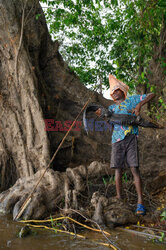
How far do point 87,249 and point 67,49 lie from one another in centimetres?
903

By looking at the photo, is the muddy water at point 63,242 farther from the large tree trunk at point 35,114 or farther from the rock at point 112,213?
the large tree trunk at point 35,114

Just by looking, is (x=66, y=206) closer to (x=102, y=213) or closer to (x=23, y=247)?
(x=102, y=213)

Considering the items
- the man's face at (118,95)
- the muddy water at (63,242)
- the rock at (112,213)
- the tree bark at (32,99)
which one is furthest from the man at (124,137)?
the tree bark at (32,99)

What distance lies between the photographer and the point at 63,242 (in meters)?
2.37

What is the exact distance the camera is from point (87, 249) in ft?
7.10

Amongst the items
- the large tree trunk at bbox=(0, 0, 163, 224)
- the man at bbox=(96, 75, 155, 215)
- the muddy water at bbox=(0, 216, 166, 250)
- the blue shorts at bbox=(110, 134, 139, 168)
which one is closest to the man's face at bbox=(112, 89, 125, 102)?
the man at bbox=(96, 75, 155, 215)

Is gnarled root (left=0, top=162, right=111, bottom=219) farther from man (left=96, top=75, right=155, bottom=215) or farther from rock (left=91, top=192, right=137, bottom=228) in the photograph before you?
man (left=96, top=75, right=155, bottom=215)

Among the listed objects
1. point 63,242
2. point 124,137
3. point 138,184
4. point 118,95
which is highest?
point 118,95

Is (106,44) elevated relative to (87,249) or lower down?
elevated

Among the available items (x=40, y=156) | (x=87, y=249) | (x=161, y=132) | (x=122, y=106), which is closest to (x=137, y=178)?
(x=122, y=106)

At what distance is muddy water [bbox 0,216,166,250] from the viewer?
2223mm

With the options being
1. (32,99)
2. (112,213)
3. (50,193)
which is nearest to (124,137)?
(112,213)

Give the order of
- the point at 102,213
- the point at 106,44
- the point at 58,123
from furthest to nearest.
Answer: the point at 106,44, the point at 58,123, the point at 102,213

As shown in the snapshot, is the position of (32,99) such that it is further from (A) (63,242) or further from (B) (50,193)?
(A) (63,242)
